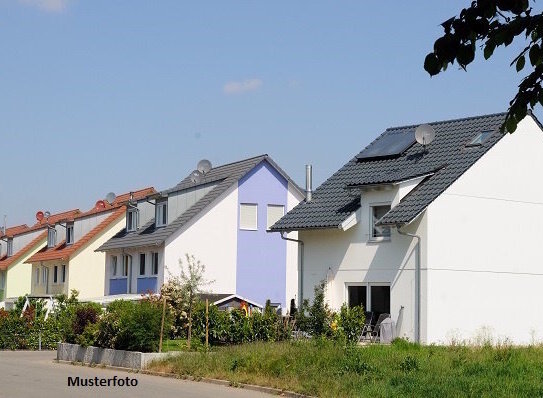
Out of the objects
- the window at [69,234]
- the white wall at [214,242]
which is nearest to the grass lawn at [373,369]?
the white wall at [214,242]

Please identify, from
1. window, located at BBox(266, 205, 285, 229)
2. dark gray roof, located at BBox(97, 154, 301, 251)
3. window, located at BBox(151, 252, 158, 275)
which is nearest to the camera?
dark gray roof, located at BBox(97, 154, 301, 251)

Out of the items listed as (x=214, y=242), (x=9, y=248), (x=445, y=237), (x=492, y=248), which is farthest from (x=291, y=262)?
(x=9, y=248)

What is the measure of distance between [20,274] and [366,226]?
141 feet

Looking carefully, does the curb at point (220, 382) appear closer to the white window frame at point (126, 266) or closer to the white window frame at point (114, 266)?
the white window frame at point (126, 266)

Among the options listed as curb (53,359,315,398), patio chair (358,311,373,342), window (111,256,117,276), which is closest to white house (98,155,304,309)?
window (111,256,117,276)

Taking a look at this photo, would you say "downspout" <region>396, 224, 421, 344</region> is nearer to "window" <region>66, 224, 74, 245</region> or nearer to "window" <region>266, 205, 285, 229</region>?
"window" <region>266, 205, 285, 229</region>

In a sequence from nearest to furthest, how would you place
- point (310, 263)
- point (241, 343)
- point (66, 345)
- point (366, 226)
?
1. point (241, 343)
2. point (66, 345)
3. point (366, 226)
4. point (310, 263)

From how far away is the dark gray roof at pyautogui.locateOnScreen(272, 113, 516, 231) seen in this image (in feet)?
91.8

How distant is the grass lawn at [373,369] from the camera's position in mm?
15117

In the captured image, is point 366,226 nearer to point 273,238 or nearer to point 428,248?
point 428,248

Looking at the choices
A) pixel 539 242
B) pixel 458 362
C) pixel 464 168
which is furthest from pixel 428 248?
pixel 458 362

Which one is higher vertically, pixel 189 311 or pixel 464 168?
pixel 464 168

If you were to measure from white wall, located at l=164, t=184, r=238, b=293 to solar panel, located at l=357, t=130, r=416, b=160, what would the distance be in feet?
40.1

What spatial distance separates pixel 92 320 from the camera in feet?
88.6
